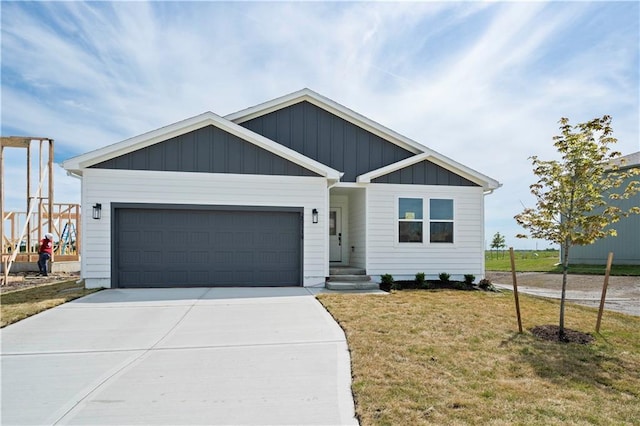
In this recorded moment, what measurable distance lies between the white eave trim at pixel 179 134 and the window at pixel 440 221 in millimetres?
3466

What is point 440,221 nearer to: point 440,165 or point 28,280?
point 440,165

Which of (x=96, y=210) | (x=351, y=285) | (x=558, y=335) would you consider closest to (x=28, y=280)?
(x=96, y=210)

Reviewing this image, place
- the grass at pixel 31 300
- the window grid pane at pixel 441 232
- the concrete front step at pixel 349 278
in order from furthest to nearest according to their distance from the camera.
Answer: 1. the window grid pane at pixel 441 232
2. the concrete front step at pixel 349 278
3. the grass at pixel 31 300

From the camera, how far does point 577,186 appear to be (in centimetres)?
647

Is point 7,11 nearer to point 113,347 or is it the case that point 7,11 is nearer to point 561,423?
point 113,347

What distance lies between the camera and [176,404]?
3783 millimetres

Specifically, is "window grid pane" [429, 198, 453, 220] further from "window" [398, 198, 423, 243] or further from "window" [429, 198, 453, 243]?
"window" [398, 198, 423, 243]

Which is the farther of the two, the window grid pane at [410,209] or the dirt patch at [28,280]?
the window grid pane at [410,209]

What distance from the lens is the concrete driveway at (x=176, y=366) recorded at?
12.0 ft

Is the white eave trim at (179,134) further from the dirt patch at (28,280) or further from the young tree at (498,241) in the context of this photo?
the young tree at (498,241)

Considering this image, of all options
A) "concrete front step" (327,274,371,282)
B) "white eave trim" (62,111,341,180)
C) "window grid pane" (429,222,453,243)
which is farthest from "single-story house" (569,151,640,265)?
"white eave trim" (62,111,341,180)

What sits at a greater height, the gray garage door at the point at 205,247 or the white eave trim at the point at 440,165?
the white eave trim at the point at 440,165

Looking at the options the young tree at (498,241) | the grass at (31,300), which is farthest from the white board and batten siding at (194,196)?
the young tree at (498,241)

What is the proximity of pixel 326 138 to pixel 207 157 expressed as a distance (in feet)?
13.2
